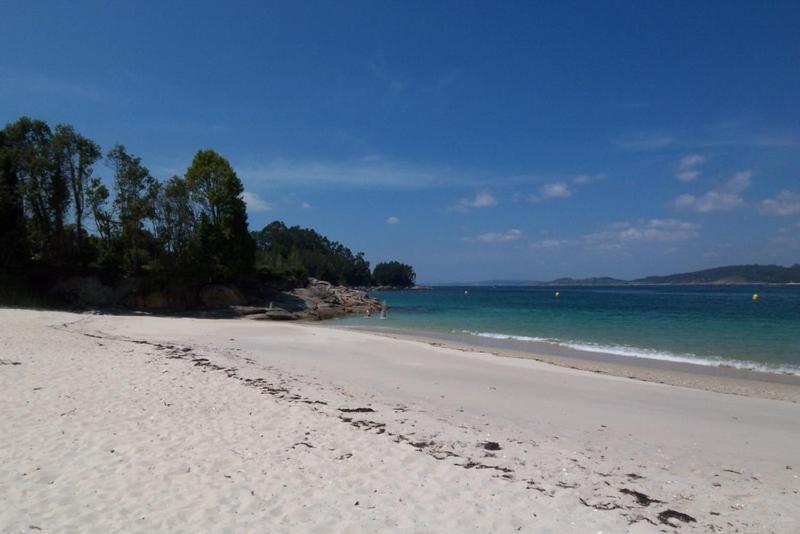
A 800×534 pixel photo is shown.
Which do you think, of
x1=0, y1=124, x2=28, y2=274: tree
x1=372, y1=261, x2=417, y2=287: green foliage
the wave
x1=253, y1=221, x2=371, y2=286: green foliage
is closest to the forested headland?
x1=0, y1=124, x2=28, y2=274: tree

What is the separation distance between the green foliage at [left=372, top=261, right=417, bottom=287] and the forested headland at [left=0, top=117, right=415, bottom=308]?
121 meters

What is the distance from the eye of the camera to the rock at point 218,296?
39.1 m

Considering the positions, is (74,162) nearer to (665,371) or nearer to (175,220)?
(175,220)

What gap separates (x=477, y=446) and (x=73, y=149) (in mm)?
38989

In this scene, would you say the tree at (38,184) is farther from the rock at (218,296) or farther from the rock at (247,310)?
the rock at (247,310)

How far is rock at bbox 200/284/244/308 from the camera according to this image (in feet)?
128

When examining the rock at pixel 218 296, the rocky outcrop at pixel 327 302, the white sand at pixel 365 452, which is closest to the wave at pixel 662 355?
the white sand at pixel 365 452

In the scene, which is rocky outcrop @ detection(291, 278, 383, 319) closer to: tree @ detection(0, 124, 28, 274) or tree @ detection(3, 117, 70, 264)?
tree @ detection(3, 117, 70, 264)

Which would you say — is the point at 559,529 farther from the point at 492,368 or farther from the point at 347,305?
the point at 347,305

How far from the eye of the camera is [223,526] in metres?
4.24

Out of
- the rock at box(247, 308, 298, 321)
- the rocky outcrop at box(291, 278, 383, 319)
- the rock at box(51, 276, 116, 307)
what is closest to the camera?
the rock at box(51, 276, 116, 307)

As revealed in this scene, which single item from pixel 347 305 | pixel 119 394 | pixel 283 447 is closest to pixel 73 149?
pixel 347 305

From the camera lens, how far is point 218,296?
130 feet

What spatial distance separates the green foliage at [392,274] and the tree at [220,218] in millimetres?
119585
